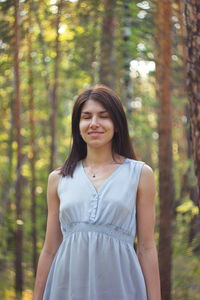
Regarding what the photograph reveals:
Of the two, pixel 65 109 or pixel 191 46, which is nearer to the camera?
pixel 191 46

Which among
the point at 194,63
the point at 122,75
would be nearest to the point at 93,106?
the point at 194,63

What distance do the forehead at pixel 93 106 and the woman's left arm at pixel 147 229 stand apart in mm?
475

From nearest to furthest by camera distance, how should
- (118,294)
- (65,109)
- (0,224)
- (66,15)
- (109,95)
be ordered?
(118,294)
(109,95)
(0,224)
(66,15)
(65,109)

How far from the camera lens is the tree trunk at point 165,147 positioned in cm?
804

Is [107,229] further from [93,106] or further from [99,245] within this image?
[93,106]

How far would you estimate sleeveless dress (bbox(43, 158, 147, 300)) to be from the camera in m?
3.27

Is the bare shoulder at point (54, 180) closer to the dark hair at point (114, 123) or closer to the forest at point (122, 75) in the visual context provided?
the dark hair at point (114, 123)

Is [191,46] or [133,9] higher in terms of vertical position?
[133,9]

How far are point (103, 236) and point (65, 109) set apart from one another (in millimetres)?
18867

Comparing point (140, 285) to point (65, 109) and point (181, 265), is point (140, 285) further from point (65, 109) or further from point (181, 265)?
point (65, 109)

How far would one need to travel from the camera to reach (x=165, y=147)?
8.05m

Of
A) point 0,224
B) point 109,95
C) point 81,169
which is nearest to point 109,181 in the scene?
point 81,169

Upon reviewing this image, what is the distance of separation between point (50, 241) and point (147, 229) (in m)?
0.63

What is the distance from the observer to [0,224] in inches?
414
